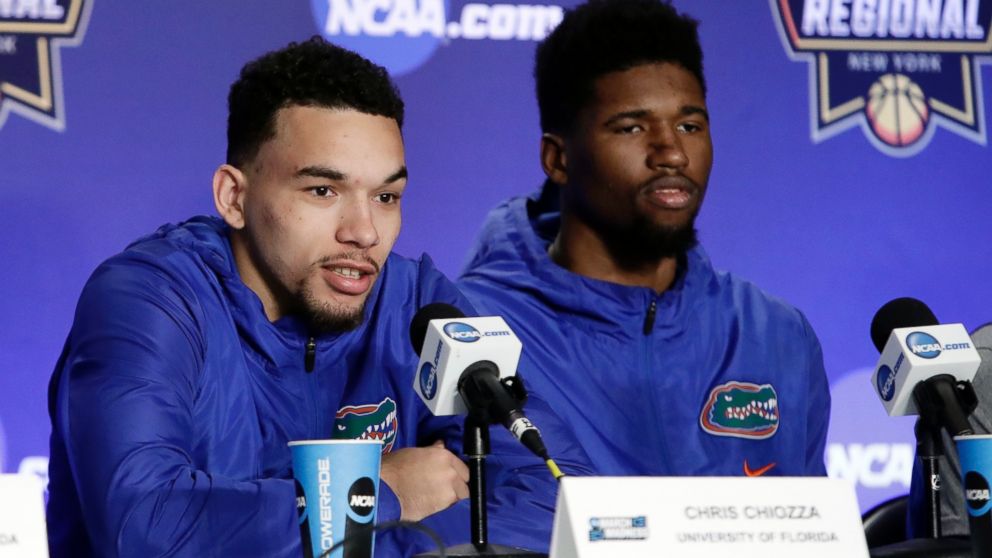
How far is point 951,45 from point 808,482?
2.31 metres

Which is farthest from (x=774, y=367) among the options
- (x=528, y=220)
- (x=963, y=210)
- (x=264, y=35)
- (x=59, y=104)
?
(x=59, y=104)

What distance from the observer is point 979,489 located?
173cm

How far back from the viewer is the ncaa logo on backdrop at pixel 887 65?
3436mm

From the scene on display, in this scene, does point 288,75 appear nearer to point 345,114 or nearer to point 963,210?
point 345,114

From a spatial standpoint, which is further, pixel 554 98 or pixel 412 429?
pixel 554 98

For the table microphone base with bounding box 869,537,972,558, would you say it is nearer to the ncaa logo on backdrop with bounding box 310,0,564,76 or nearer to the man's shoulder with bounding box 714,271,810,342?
the man's shoulder with bounding box 714,271,810,342

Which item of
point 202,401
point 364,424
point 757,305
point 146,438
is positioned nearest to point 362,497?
point 146,438

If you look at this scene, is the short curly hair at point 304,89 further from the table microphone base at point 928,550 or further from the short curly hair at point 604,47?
the table microphone base at point 928,550

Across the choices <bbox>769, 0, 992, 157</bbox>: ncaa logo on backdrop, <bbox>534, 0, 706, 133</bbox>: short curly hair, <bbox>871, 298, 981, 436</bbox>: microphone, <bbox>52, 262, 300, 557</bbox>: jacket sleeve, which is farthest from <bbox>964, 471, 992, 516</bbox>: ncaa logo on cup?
<bbox>769, 0, 992, 157</bbox>: ncaa logo on backdrop

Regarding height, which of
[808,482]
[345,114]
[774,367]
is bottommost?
[774,367]

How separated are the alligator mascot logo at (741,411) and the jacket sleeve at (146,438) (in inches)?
41.8

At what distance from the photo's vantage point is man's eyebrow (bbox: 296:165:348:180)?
7.51 feet

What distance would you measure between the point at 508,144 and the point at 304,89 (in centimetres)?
101

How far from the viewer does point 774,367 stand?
2922 millimetres
